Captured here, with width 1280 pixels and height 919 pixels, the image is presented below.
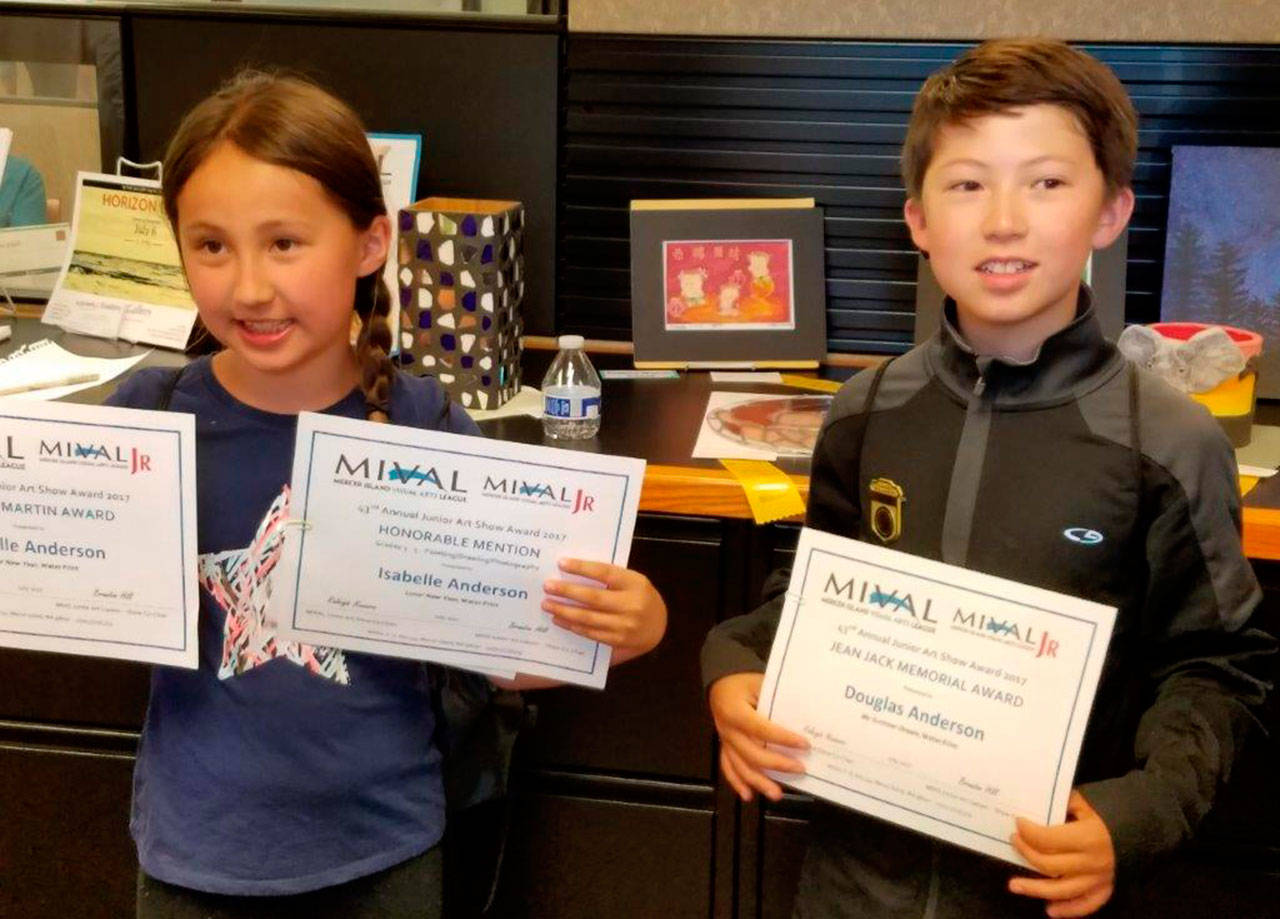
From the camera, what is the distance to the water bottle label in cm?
159

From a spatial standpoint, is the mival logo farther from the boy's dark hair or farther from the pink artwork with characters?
the pink artwork with characters

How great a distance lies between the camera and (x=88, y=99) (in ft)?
6.89

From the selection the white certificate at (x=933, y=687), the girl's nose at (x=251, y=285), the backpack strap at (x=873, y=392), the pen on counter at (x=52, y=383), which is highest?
the girl's nose at (x=251, y=285)

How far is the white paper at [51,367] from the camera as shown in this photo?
5.53 ft

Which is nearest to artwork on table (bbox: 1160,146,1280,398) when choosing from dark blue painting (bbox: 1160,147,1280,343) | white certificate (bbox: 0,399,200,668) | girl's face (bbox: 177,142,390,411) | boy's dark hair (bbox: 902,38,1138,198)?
dark blue painting (bbox: 1160,147,1280,343)

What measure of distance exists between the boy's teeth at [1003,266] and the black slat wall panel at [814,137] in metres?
→ 0.94

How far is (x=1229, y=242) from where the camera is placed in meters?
1.82

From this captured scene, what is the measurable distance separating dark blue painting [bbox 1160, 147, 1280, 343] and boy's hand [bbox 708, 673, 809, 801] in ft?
3.36

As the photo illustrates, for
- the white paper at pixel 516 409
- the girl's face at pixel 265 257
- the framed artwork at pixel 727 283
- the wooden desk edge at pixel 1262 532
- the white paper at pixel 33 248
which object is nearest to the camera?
the girl's face at pixel 265 257

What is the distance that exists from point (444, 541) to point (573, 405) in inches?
20.5

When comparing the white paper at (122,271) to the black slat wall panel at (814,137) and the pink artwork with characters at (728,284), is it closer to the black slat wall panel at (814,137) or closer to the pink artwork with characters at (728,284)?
the black slat wall panel at (814,137)

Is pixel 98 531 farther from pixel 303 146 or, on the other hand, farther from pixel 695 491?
pixel 695 491

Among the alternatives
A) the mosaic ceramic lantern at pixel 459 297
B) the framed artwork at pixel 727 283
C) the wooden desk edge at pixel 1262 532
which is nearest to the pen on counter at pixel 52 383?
the mosaic ceramic lantern at pixel 459 297

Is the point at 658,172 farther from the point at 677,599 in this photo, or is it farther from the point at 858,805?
the point at 858,805
